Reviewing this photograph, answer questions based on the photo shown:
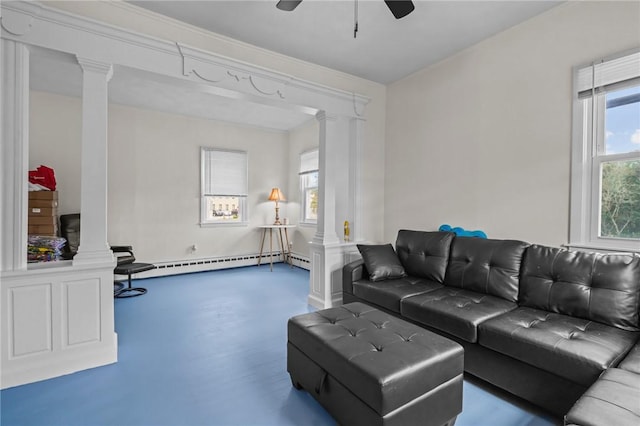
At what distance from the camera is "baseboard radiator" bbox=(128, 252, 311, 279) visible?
526 centimetres

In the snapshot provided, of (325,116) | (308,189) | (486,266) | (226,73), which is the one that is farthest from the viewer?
(308,189)

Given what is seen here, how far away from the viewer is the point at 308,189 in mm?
6113

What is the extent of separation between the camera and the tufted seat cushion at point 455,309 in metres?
2.13

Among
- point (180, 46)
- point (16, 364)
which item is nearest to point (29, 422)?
point (16, 364)

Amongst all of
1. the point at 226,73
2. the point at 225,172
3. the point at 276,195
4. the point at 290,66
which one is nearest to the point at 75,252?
the point at 225,172

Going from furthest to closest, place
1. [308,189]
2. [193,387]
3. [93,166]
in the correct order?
[308,189] → [93,166] → [193,387]

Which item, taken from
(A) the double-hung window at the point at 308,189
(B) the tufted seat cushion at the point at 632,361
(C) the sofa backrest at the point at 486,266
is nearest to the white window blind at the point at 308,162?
(A) the double-hung window at the point at 308,189

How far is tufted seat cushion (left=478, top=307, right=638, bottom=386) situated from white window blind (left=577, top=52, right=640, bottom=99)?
1796mm

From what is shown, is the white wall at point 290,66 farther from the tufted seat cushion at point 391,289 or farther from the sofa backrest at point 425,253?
the tufted seat cushion at point 391,289

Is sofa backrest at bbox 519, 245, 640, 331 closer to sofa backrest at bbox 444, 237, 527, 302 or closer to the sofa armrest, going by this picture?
sofa backrest at bbox 444, 237, 527, 302

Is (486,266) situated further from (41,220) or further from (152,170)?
(152,170)

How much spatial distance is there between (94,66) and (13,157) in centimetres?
89

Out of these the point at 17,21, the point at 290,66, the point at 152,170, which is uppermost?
the point at 290,66

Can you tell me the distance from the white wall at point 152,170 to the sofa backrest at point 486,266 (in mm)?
4231
